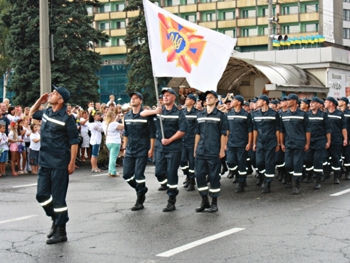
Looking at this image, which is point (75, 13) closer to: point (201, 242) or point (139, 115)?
point (139, 115)

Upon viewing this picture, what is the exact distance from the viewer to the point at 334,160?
15.2 metres

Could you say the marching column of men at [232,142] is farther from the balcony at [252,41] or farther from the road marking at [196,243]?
the balcony at [252,41]

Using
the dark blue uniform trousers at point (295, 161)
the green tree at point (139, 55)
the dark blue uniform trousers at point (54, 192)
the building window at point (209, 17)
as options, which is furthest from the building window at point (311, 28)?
the dark blue uniform trousers at point (54, 192)

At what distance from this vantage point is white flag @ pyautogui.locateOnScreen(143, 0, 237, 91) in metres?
11.2

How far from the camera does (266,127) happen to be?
13.5m

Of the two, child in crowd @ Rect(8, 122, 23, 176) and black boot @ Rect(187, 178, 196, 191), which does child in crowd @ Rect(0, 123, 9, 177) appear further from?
black boot @ Rect(187, 178, 196, 191)

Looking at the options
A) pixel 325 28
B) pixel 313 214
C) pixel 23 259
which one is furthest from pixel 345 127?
pixel 325 28

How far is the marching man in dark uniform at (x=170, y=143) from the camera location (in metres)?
10.9

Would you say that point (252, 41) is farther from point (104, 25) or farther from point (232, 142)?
point (232, 142)

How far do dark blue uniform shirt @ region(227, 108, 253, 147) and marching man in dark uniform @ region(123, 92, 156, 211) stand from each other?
2994mm

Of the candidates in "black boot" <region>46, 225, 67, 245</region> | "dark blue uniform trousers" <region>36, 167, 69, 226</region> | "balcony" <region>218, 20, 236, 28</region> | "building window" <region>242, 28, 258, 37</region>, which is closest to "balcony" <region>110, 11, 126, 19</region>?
"balcony" <region>218, 20, 236, 28</region>

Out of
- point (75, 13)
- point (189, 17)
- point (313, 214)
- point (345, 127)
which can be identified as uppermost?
point (189, 17)

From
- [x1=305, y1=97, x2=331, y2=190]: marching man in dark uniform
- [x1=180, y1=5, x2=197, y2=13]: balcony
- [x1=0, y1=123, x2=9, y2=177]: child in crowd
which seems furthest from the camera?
[x1=180, y1=5, x2=197, y2=13]: balcony

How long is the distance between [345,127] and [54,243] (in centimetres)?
910
